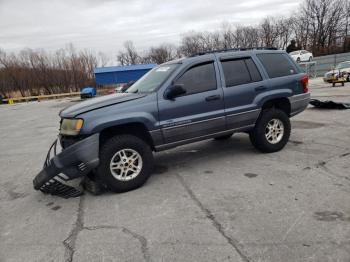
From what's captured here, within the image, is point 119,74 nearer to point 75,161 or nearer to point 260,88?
point 260,88

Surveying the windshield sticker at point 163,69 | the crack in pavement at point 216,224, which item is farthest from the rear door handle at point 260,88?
the crack in pavement at point 216,224

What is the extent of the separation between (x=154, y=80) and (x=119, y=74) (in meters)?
34.9

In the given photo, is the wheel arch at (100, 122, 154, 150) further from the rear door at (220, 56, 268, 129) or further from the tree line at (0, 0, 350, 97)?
the tree line at (0, 0, 350, 97)

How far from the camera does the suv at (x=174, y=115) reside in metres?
4.12

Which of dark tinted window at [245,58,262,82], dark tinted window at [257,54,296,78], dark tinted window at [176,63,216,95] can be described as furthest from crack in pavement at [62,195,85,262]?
dark tinted window at [257,54,296,78]

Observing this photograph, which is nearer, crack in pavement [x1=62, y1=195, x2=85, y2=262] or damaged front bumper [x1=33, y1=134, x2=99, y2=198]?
crack in pavement [x1=62, y1=195, x2=85, y2=262]

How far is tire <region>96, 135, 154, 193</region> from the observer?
4141mm

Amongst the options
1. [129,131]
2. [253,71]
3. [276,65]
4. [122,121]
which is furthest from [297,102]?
[122,121]

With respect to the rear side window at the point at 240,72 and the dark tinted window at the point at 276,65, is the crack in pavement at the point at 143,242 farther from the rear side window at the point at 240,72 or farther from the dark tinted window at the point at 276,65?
the dark tinted window at the point at 276,65

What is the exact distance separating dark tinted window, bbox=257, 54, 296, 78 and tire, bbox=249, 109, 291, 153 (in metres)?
0.72

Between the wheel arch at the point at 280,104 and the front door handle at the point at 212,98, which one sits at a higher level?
the front door handle at the point at 212,98

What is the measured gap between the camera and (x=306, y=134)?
6910 millimetres

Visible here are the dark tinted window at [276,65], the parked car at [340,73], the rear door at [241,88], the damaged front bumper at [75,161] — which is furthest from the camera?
the parked car at [340,73]

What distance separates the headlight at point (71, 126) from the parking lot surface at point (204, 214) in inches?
38.0
